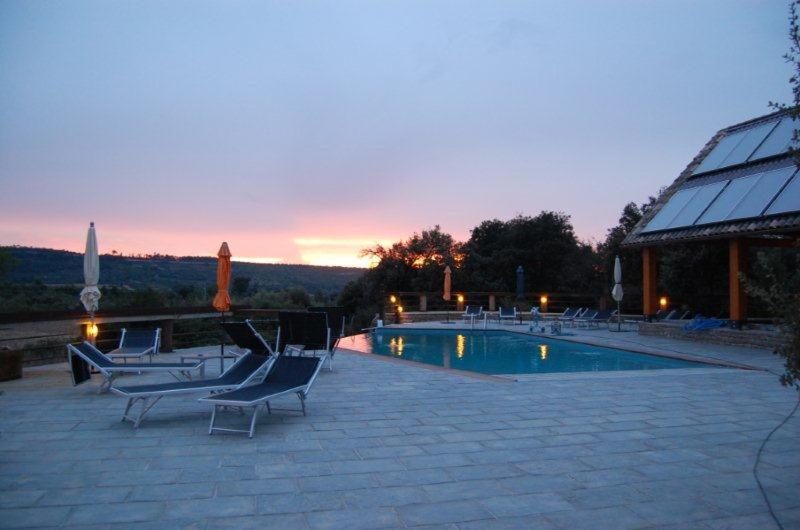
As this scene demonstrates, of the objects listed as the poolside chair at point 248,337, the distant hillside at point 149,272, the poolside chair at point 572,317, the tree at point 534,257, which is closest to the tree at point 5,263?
the distant hillside at point 149,272

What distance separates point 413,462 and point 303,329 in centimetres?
447

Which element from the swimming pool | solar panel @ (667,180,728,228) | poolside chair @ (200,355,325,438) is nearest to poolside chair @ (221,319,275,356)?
poolside chair @ (200,355,325,438)

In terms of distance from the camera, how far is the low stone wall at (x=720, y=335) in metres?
11.6

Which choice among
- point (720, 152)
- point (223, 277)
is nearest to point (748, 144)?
point (720, 152)

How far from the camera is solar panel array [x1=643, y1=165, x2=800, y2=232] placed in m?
11.9

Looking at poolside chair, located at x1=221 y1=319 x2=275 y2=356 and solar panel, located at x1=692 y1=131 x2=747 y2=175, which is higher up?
solar panel, located at x1=692 y1=131 x2=747 y2=175

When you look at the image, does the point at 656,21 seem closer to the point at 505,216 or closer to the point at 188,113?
the point at 188,113

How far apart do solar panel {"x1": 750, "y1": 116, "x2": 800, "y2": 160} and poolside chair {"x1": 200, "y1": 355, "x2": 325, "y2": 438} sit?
1249cm

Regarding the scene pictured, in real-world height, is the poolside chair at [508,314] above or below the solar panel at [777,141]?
below

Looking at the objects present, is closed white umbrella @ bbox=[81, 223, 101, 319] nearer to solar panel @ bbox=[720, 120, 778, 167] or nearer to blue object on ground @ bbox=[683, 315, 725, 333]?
blue object on ground @ bbox=[683, 315, 725, 333]

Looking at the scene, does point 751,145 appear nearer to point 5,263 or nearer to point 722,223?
point 722,223

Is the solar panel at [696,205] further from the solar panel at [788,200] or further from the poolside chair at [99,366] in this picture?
the poolside chair at [99,366]

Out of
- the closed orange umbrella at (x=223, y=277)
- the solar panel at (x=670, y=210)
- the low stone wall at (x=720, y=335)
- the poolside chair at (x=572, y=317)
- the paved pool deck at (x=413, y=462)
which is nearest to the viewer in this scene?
the paved pool deck at (x=413, y=462)

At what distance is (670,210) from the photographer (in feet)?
49.6
